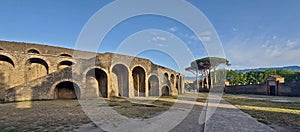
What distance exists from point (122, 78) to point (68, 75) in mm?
6102

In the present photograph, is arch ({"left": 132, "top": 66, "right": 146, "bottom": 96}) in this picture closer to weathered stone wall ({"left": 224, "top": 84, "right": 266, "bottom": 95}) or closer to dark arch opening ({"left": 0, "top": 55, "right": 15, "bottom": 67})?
dark arch opening ({"left": 0, "top": 55, "right": 15, "bottom": 67})

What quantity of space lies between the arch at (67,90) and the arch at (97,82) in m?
1.27

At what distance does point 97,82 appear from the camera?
64.5 ft

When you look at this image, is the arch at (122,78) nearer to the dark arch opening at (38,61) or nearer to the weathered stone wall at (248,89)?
the dark arch opening at (38,61)

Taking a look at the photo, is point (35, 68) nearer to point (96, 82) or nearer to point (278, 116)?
point (96, 82)

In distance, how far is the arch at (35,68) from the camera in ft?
64.4

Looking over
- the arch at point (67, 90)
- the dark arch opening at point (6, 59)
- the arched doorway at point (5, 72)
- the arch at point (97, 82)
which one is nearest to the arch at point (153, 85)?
the arch at point (97, 82)

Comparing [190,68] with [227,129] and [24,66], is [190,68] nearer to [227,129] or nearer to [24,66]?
[24,66]

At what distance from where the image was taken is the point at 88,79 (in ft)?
61.4

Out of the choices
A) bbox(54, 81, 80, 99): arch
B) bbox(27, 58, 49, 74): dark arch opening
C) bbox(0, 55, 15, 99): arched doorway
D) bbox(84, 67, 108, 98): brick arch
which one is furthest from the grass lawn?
bbox(0, 55, 15, 99): arched doorway

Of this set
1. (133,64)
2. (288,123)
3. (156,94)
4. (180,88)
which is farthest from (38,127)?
(180,88)

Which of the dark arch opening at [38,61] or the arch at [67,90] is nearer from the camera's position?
the arch at [67,90]

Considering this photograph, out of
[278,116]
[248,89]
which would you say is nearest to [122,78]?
[278,116]

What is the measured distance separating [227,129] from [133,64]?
51.0 ft
